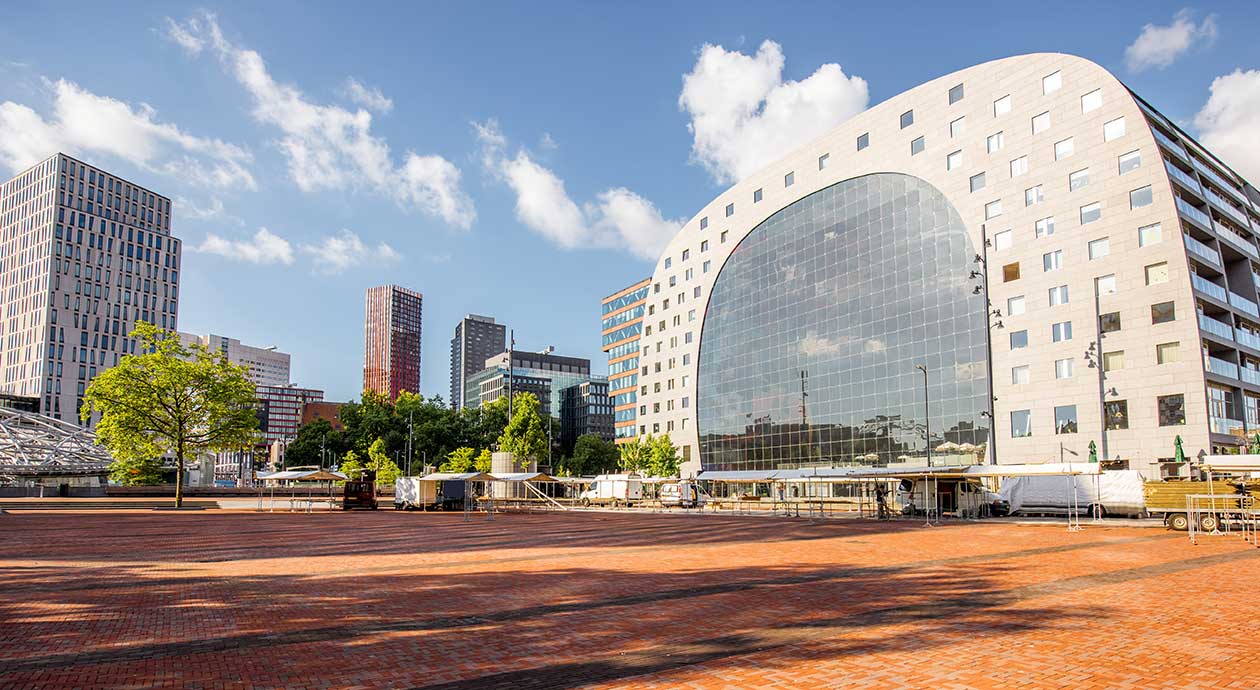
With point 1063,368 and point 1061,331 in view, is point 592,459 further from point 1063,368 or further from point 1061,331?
point 1061,331

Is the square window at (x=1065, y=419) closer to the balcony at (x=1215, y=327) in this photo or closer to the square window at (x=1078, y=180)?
the balcony at (x=1215, y=327)

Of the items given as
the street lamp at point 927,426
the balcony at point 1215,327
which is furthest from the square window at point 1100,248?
the street lamp at point 927,426

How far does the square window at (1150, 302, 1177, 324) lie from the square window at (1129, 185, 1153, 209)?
22.0 feet

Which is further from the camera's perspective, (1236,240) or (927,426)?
(927,426)

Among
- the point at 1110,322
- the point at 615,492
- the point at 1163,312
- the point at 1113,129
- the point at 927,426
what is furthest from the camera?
the point at 615,492

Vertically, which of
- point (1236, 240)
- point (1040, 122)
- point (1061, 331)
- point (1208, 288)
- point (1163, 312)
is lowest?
point (1061, 331)

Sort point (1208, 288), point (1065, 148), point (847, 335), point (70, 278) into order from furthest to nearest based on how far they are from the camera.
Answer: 1. point (70, 278)
2. point (847, 335)
3. point (1065, 148)
4. point (1208, 288)

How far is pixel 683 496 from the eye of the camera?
210 ft

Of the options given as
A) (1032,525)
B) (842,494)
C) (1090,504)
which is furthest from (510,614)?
(842,494)

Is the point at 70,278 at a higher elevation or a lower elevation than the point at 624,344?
higher

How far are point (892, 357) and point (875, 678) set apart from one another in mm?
59964

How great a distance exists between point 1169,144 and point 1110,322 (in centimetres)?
1355

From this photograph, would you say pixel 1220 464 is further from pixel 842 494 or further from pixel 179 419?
pixel 179 419

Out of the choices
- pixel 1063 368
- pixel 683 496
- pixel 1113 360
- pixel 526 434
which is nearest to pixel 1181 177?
pixel 1113 360
